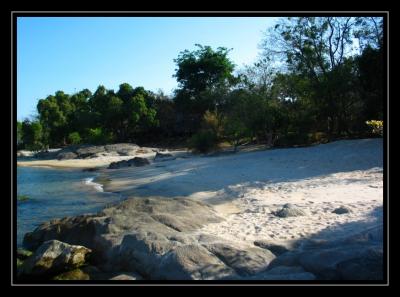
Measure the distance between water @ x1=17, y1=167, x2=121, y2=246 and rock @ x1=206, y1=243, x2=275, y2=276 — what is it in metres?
5.90

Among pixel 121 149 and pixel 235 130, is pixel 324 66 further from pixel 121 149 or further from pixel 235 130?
pixel 121 149

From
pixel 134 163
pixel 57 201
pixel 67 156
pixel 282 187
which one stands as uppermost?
pixel 67 156

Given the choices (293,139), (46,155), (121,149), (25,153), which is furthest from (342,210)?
(25,153)

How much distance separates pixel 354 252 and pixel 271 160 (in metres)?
14.4

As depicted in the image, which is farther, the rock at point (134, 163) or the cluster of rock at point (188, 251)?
the rock at point (134, 163)

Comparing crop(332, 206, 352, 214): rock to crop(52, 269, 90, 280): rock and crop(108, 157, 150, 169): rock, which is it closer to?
crop(52, 269, 90, 280): rock

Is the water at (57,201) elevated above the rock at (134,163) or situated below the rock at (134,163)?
below

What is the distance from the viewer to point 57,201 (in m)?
17.0

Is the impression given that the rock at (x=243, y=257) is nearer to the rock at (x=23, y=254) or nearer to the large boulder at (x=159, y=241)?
the large boulder at (x=159, y=241)

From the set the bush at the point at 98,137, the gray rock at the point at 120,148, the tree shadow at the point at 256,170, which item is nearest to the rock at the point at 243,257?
the tree shadow at the point at 256,170

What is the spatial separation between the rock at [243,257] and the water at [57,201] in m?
5.90

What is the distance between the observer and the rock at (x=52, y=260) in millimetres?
7926

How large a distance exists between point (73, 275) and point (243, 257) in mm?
3287
